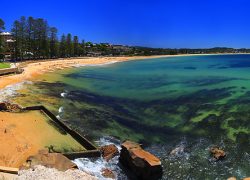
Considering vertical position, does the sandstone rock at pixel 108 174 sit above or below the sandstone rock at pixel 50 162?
below

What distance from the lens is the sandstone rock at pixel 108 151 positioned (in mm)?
17938

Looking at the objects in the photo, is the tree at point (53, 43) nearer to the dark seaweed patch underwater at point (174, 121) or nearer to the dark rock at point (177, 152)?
the dark seaweed patch underwater at point (174, 121)

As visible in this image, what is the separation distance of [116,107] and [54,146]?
1317 centimetres

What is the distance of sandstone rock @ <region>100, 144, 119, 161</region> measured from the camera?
706 inches

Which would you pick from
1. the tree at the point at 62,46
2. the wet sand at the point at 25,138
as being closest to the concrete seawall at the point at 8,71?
the wet sand at the point at 25,138

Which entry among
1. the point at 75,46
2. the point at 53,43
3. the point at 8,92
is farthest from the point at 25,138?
the point at 75,46

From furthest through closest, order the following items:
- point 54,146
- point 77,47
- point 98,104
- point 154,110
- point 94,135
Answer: point 77,47 → point 98,104 → point 154,110 → point 94,135 → point 54,146

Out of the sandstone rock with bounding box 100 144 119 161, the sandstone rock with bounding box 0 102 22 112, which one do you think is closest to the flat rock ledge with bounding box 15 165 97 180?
the sandstone rock with bounding box 100 144 119 161

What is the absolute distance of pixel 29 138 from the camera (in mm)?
19422

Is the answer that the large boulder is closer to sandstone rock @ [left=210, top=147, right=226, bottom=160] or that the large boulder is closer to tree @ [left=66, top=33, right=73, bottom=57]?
sandstone rock @ [left=210, top=147, right=226, bottom=160]

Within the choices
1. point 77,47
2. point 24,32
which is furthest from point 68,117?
point 77,47

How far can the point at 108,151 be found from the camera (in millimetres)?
18297

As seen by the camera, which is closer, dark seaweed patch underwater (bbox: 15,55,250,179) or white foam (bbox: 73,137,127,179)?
white foam (bbox: 73,137,127,179)

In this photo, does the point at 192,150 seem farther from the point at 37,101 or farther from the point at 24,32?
the point at 24,32
